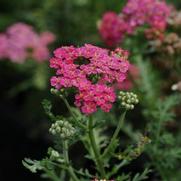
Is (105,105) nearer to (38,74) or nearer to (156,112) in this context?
(156,112)

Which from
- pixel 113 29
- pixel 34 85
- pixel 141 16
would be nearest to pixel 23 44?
pixel 34 85

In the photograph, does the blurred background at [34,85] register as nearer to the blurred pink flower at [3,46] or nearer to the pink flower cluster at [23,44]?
the pink flower cluster at [23,44]

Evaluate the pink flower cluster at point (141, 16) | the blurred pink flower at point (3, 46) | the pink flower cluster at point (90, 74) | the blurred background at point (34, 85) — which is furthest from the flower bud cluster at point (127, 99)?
the blurred pink flower at point (3, 46)

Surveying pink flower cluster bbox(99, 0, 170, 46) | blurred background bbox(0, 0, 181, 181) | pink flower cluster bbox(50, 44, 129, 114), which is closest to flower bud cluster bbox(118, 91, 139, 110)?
pink flower cluster bbox(50, 44, 129, 114)

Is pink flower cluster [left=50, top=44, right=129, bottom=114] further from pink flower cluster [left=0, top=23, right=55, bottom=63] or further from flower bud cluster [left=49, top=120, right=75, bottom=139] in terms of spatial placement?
pink flower cluster [left=0, top=23, right=55, bottom=63]

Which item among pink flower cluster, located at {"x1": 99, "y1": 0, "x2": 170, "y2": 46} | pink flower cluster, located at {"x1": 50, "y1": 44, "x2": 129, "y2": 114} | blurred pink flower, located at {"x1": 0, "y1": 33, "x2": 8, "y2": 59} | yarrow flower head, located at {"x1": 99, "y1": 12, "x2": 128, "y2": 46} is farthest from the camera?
blurred pink flower, located at {"x1": 0, "y1": 33, "x2": 8, "y2": 59}

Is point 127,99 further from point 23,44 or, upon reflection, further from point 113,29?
point 23,44
